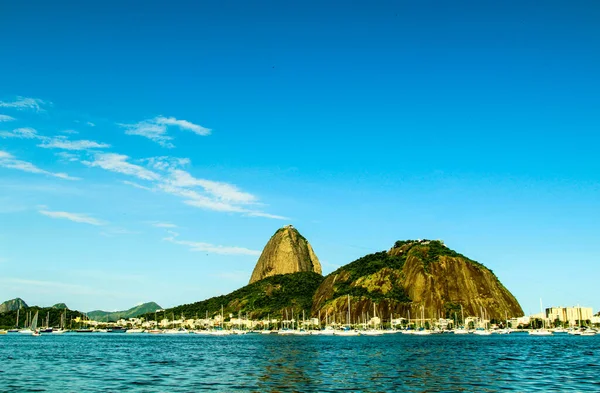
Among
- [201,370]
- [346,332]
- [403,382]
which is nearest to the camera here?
[403,382]

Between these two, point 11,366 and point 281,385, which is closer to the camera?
point 281,385

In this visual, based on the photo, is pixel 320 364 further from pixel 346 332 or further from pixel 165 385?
pixel 346 332

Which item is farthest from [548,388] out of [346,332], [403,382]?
[346,332]

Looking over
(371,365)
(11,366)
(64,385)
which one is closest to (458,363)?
(371,365)

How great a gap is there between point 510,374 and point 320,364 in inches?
790

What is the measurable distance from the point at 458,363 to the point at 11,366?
49.9m

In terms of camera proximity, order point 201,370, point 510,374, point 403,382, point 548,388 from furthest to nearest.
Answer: point 201,370, point 510,374, point 403,382, point 548,388

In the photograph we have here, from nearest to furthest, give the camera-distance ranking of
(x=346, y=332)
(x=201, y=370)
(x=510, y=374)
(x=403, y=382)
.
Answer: (x=403, y=382)
(x=510, y=374)
(x=201, y=370)
(x=346, y=332)

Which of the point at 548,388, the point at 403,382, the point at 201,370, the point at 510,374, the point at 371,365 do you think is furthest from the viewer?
the point at 371,365

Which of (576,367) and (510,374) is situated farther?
(576,367)

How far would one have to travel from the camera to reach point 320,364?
201 ft

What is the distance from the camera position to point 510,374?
166 feet

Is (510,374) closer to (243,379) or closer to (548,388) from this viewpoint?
(548,388)

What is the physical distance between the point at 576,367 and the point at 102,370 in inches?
1924
